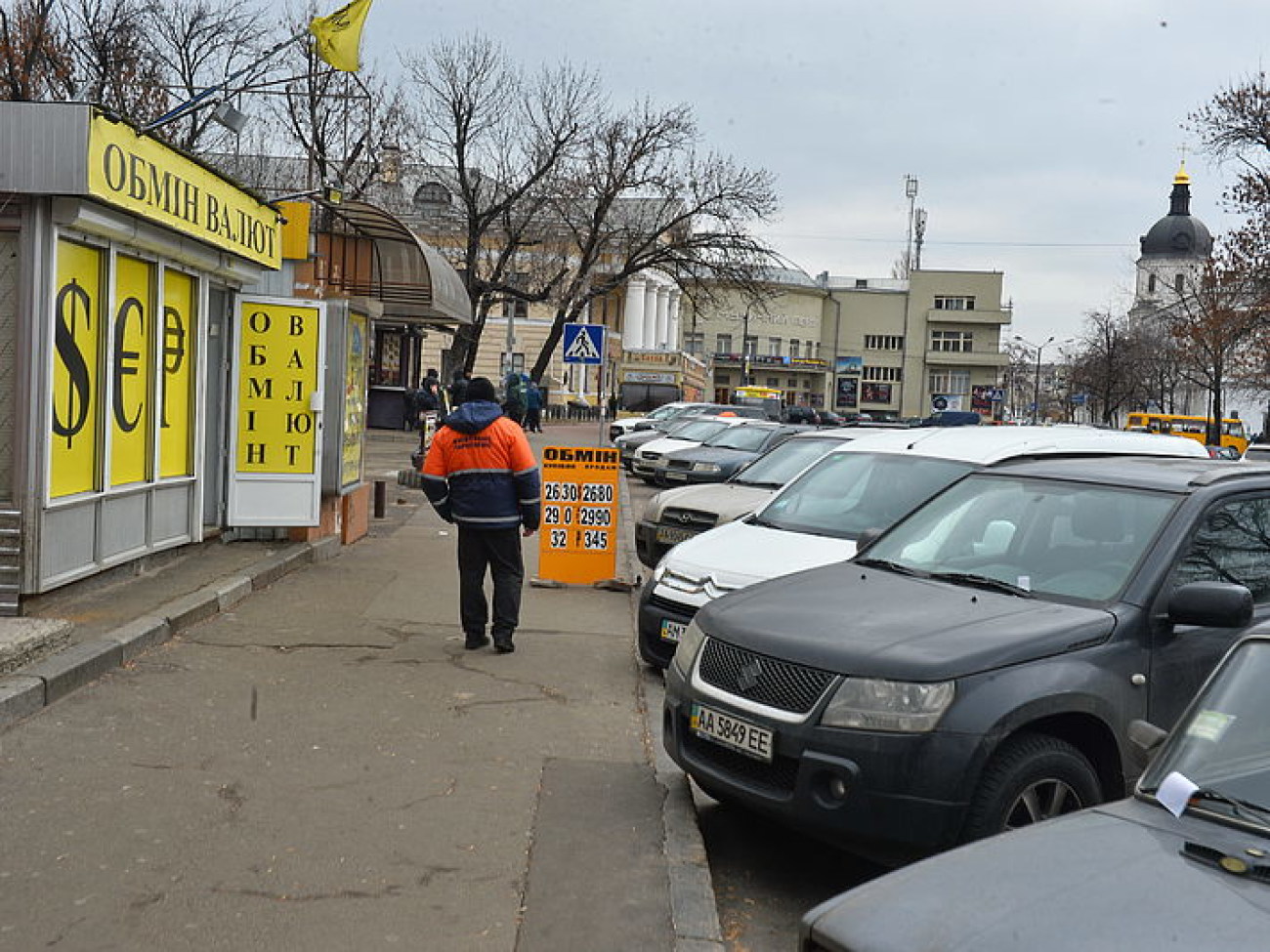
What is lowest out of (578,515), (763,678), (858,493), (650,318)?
(578,515)

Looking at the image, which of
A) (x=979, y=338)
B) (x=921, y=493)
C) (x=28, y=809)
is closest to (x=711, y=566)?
(x=921, y=493)

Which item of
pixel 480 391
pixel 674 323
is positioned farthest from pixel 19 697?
pixel 674 323

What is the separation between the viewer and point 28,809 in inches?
202

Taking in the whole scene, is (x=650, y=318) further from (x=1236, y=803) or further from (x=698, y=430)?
(x=1236, y=803)

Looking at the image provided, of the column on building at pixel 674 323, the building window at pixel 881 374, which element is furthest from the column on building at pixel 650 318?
the building window at pixel 881 374

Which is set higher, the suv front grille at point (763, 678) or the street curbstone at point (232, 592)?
the suv front grille at point (763, 678)

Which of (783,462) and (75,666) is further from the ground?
(783,462)

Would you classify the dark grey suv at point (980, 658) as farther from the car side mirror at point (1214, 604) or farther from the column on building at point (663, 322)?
the column on building at point (663, 322)

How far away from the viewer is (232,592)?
955cm

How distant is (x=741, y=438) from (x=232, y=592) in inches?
552

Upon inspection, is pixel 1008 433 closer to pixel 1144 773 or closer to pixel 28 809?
pixel 1144 773

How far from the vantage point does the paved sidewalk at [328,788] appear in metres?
4.27

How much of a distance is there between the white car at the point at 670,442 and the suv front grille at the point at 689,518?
13.1m

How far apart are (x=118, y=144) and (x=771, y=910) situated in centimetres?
617
